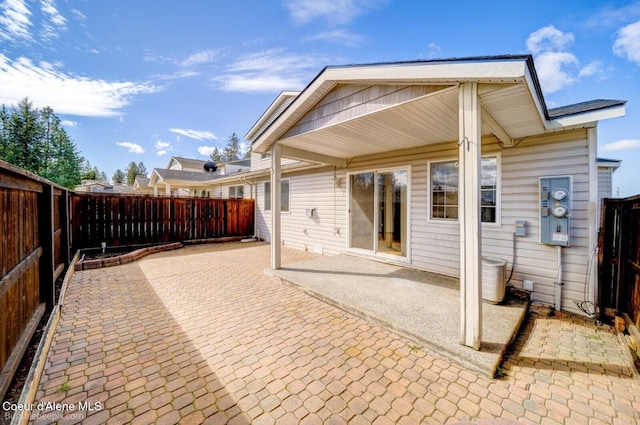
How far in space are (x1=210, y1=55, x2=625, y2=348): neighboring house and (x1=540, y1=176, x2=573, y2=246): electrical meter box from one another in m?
0.02

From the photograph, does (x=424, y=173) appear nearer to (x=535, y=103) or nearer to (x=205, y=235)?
(x=535, y=103)

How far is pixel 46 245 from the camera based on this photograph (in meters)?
3.44

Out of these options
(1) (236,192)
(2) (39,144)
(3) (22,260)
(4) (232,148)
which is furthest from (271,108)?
(4) (232,148)

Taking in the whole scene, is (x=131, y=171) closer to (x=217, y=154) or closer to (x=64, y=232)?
(x=217, y=154)

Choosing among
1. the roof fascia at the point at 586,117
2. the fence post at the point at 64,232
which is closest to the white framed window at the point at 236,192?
the fence post at the point at 64,232

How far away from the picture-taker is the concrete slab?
259 centimetres

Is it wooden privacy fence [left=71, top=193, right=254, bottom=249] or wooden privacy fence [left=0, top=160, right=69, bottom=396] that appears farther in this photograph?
wooden privacy fence [left=71, top=193, right=254, bottom=249]

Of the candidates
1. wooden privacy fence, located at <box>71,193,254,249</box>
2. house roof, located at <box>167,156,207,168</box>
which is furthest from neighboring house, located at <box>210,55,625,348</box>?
house roof, located at <box>167,156,207,168</box>

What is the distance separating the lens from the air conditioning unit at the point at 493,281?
3.67 metres

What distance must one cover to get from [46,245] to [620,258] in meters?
7.84

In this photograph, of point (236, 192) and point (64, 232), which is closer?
point (64, 232)

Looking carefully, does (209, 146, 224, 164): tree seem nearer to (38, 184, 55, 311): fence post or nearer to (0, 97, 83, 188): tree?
(0, 97, 83, 188): tree

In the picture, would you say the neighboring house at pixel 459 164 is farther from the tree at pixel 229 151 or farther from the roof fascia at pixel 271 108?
the tree at pixel 229 151

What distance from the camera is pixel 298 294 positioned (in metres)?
4.34
